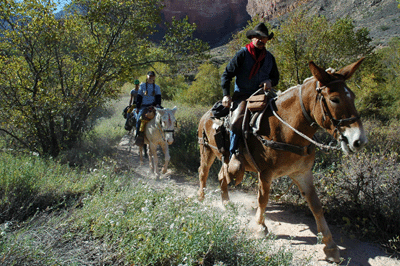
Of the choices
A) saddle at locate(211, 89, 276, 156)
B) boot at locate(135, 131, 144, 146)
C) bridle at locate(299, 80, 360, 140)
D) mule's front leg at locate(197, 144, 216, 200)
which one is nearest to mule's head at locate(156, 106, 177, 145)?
boot at locate(135, 131, 144, 146)

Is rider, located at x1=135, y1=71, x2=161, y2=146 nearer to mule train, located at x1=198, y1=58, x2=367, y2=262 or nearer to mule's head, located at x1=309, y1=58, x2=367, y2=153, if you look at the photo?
mule train, located at x1=198, y1=58, x2=367, y2=262

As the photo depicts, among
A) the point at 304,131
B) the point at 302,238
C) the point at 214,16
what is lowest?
the point at 302,238

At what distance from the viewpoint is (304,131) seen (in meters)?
3.08

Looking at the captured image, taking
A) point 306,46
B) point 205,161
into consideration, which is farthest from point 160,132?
point 306,46

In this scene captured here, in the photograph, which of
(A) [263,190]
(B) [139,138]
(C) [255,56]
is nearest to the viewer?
(A) [263,190]

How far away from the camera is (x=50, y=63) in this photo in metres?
7.14

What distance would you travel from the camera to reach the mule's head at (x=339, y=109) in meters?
2.46

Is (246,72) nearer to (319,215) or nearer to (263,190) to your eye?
(263,190)

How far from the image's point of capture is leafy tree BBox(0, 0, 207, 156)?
644 cm

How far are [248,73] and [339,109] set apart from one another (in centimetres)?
164

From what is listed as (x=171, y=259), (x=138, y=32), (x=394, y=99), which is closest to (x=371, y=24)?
(x=394, y=99)

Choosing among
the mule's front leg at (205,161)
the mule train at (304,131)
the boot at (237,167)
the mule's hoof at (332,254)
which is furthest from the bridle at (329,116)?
the mule's front leg at (205,161)

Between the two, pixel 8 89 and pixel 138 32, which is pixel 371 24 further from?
pixel 8 89

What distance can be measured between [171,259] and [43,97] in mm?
5917
